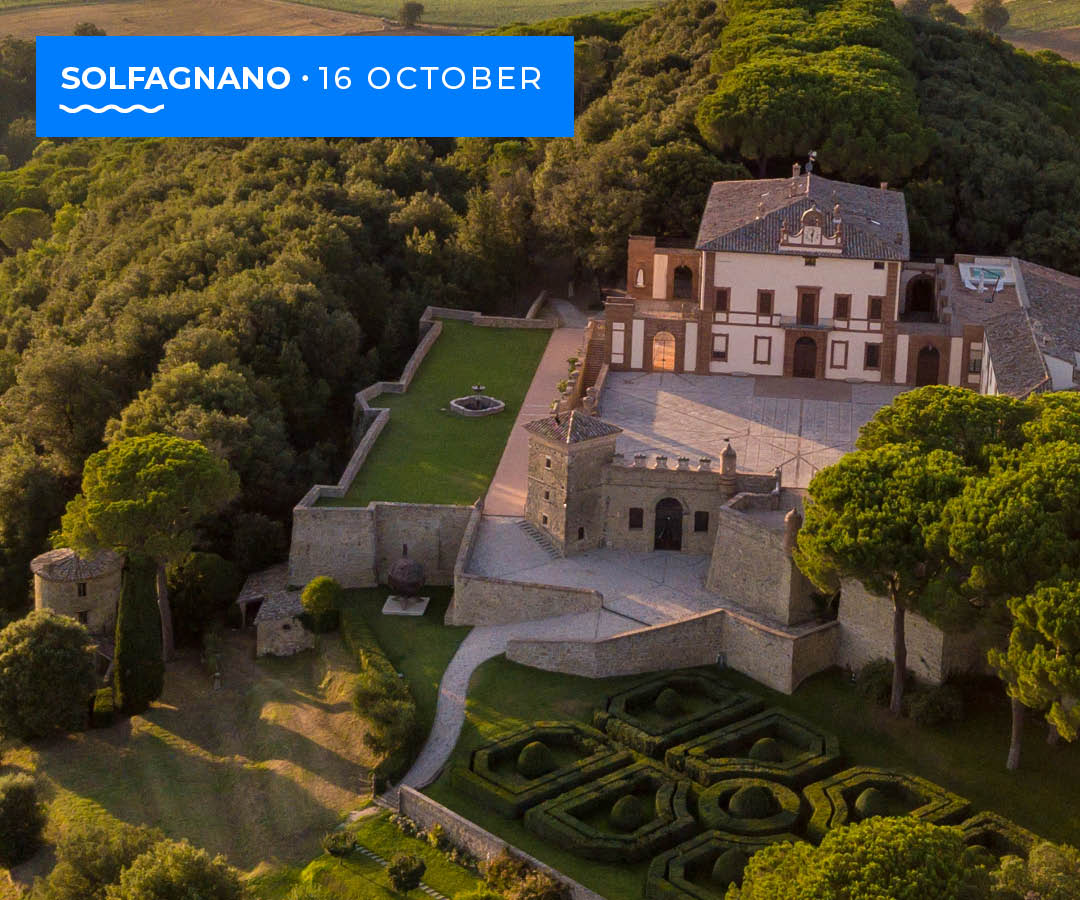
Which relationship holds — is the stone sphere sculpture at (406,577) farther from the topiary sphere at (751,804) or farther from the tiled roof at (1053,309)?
the tiled roof at (1053,309)

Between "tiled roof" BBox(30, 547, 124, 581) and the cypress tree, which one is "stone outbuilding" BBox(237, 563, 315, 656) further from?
"tiled roof" BBox(30, 547, 124, 581)

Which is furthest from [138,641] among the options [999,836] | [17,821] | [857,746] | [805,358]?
[805,358]

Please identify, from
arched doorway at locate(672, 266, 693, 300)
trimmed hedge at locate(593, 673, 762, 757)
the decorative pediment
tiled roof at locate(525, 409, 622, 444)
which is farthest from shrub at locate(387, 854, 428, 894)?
arched doorway at locate(672, 266, 693, 300)

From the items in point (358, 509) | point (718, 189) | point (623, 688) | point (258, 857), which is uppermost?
point (718, 189)

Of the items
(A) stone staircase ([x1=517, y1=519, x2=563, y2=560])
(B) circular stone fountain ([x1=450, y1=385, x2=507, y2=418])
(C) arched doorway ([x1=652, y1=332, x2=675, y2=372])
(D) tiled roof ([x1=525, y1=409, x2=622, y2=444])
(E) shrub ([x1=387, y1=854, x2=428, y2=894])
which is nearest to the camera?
(E) shrub ([x1=387, y1=854, x2=428, y2=894])

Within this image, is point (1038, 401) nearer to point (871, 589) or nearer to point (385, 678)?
point (871, 589)

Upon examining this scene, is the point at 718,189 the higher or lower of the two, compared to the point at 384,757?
higher

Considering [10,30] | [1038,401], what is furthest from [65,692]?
[10,30]
